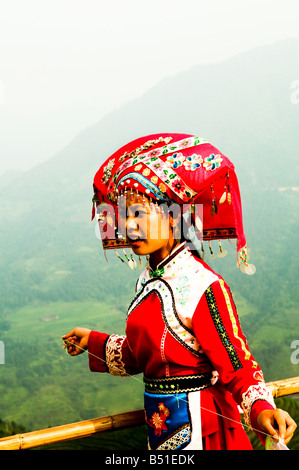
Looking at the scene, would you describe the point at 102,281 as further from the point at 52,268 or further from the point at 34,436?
the point at 34,436

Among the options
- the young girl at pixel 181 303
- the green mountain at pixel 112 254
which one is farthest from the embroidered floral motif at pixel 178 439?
the green mountain at pixel 112 254

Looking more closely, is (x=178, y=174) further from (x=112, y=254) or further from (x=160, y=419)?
(x=112, y=254)

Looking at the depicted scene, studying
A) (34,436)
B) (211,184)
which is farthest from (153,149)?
(34,436)

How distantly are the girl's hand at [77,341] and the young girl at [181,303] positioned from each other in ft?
1.08

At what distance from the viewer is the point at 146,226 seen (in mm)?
1530

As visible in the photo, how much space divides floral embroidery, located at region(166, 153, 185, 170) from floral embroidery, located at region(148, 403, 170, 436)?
68 cm

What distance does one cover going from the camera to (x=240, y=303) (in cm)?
842

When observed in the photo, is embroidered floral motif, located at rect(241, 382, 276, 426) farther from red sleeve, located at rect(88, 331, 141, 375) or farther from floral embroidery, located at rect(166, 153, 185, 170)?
floral embroidery, located at rect(166, 153, 185, 170)

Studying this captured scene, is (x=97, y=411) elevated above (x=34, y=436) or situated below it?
below

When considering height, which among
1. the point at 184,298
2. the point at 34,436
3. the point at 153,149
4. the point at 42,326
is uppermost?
the point at 153,149

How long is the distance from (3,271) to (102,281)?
64.5 inches
